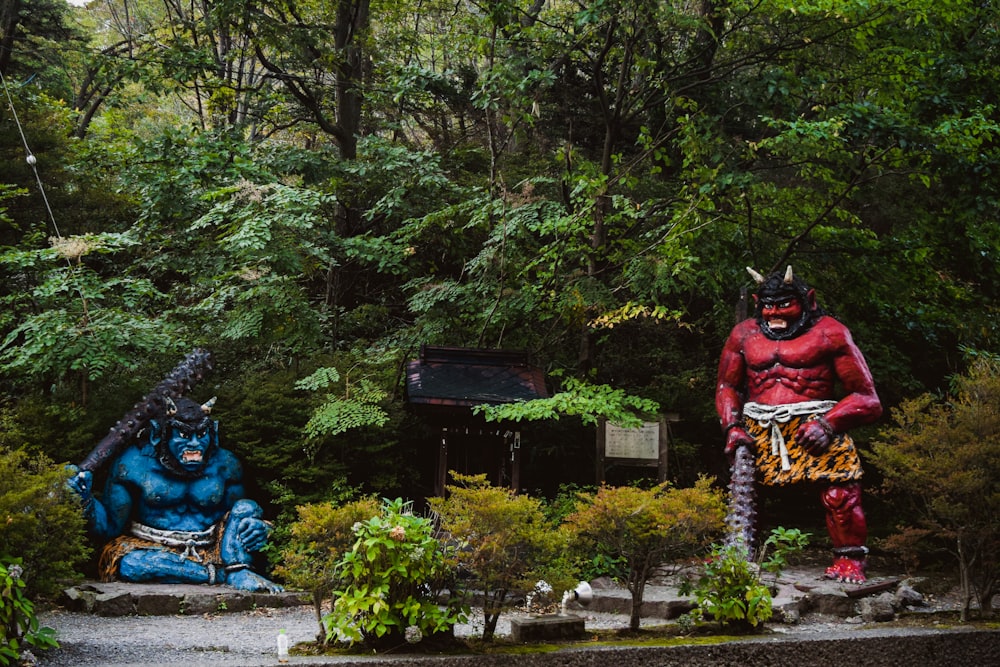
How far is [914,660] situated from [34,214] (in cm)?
1172

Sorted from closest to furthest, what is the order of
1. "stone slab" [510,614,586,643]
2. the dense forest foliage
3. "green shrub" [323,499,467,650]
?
"green shrub" [323,499,467,650] < "stone slab" [510,614,586,643] < the dense forest foliage

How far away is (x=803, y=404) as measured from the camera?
8.05m

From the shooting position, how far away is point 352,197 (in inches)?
507

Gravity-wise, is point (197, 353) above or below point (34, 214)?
below

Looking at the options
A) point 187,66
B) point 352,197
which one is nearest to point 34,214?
point 187,66

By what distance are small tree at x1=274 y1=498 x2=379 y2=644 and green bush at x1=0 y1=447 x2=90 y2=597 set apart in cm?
158

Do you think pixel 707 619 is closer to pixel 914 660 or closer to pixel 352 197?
pixel 914 660

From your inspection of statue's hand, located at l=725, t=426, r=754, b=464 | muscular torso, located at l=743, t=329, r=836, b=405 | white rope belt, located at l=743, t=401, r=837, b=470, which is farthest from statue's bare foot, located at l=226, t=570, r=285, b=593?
muscular torso, located at l=743, t=329, r=836, b=405

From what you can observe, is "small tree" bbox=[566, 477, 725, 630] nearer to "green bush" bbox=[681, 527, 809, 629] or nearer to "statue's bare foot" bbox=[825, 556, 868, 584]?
"green bush" bbox=[681, 527, 809, 629]

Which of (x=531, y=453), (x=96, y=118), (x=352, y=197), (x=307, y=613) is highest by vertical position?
(x=96, y=118)

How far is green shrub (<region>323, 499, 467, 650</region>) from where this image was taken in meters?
4.53

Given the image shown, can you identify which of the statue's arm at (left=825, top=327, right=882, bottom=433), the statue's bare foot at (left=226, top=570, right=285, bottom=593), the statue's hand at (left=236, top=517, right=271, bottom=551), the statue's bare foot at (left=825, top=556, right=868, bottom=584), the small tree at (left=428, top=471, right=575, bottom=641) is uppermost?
the statue's arm at (left=825, top=327, right=882, bottom=433)

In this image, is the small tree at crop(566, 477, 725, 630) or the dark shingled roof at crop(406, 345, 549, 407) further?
the dark shingled roof at crop(406, 345, 549, 407)

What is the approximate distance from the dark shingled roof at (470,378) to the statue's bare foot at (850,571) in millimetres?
3152
